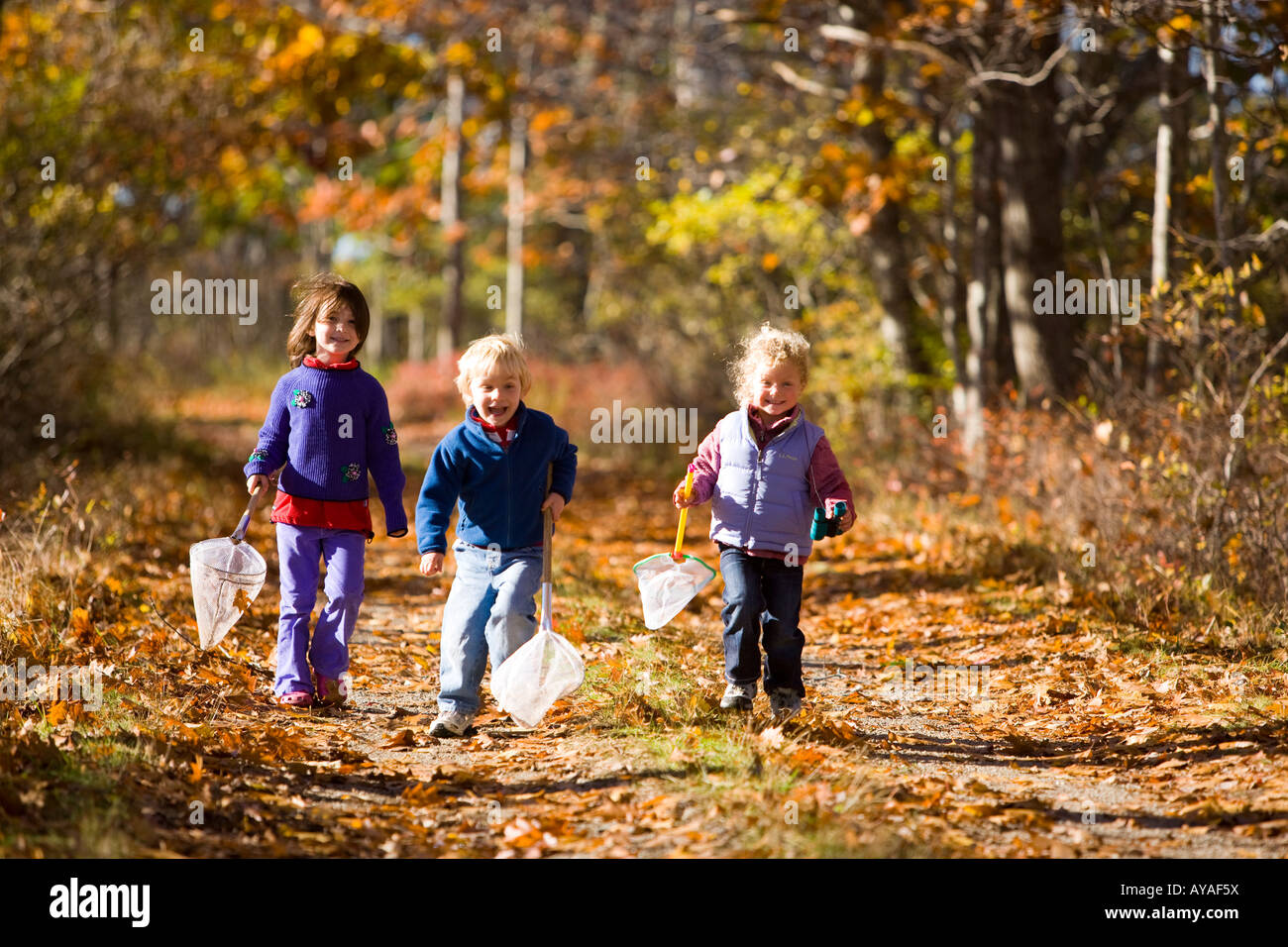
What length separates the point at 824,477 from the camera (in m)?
5.11

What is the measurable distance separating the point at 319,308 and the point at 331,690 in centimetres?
168

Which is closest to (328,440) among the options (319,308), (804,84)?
(319,308)

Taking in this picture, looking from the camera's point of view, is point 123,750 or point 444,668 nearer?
point 123,750

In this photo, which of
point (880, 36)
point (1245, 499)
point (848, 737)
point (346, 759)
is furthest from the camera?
point (880, 36)

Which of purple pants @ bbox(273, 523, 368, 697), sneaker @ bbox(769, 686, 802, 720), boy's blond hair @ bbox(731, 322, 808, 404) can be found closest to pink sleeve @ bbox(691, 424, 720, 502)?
boy's blond hair @ bbox(731, 322, 808, 404)

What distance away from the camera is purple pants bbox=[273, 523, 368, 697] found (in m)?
5.29

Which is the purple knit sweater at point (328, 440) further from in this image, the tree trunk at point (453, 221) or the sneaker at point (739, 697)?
the tree trunk at point (453, 221)

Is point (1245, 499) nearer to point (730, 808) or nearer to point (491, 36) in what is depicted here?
point (730, 808)

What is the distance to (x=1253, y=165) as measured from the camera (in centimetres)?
948

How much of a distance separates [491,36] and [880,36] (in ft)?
17.8

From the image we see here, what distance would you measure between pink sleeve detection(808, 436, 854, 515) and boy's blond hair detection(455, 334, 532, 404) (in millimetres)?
1238

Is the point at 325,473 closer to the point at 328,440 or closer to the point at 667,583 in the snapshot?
the point at 328,440

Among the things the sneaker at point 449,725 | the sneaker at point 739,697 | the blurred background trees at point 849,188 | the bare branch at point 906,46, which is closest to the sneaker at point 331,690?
the sneaker at point 449,725

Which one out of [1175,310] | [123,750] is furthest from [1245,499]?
[123,750]
